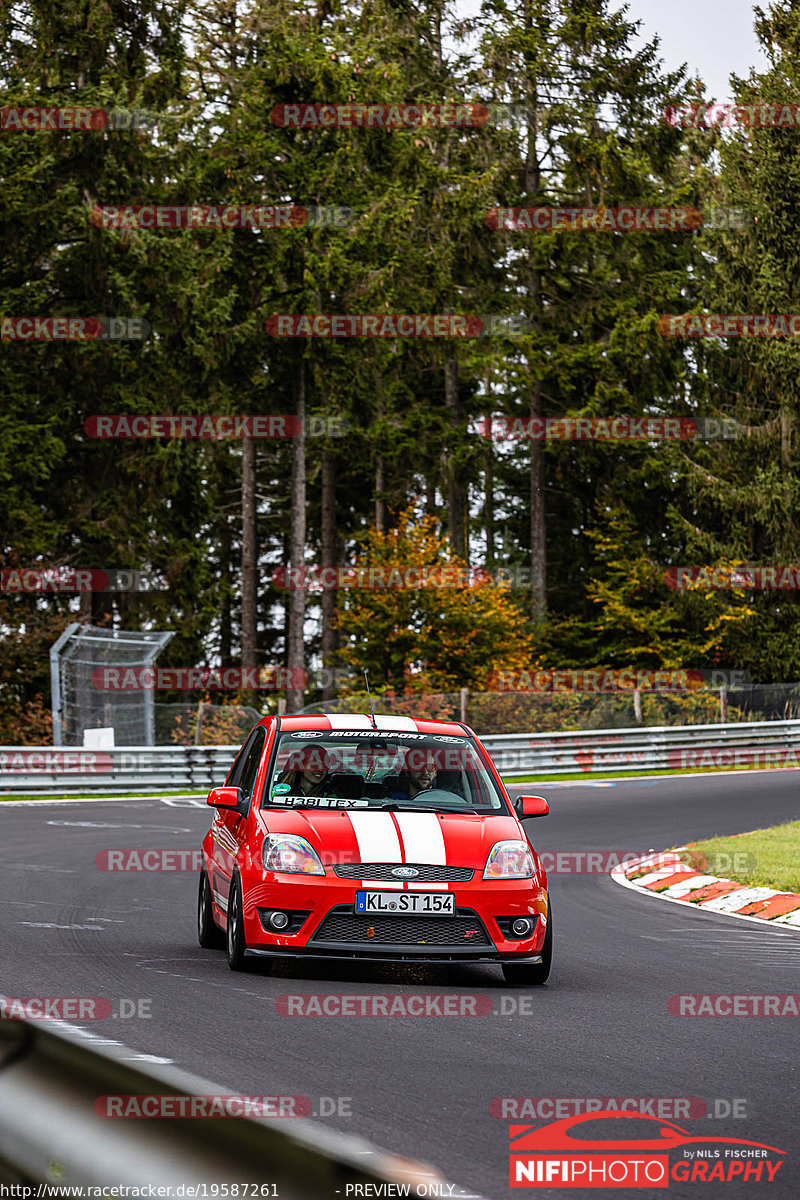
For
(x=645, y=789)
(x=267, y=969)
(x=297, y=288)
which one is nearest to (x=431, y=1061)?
(x=267, y=969)

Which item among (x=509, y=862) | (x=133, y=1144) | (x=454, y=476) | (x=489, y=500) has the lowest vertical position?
(x=509, y=862)

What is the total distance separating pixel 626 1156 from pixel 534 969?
394 cm

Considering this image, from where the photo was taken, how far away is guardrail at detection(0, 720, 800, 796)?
2686cm

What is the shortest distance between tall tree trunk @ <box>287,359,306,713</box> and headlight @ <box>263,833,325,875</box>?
2861 cm

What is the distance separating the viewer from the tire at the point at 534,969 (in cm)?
917

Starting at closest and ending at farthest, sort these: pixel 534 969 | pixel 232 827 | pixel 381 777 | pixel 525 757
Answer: pixel 534 969
pixel 232 827
pixel 381 777
pixel 525 757

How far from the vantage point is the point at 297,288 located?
39719mm

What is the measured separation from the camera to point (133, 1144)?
85.5 inches

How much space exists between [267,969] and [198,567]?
118ft

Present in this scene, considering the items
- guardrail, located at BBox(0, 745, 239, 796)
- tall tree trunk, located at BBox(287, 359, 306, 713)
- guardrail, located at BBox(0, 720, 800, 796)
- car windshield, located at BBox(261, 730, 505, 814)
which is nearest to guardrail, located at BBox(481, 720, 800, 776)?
guardrail, located at BBox(0, 720, 800, 796)

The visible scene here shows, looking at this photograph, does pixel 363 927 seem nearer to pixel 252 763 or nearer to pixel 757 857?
pixel 252 763

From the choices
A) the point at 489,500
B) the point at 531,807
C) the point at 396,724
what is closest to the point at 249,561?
the point at 489,500

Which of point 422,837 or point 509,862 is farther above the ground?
point 422,837

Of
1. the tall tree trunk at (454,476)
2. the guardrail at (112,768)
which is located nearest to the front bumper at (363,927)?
the guardrail at (112,768)
